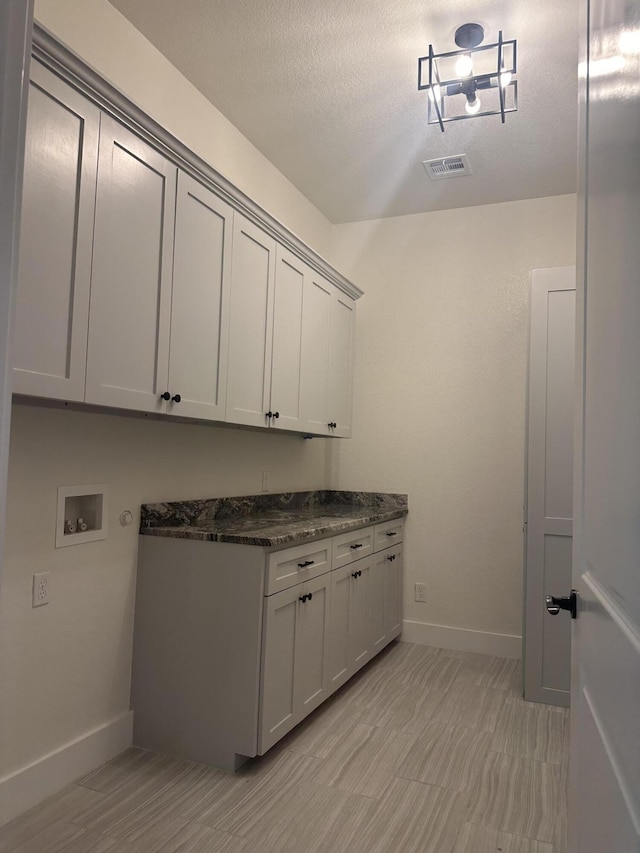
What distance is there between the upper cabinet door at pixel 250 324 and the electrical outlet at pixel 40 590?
3.14 ft

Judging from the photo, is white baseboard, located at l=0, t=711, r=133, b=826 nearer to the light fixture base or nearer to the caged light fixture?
the caged light fixture

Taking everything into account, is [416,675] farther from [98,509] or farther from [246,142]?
[246,142]

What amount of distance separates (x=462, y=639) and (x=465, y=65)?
3.20 m

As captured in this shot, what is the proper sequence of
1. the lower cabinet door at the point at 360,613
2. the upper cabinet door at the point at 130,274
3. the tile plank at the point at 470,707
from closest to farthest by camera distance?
the upper cabinet door at the point at 130,274, the tile plank at the point at 470,707, the lower cabinet door at the point at 360,613

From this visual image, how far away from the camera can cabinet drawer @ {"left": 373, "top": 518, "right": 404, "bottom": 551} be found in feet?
12.0

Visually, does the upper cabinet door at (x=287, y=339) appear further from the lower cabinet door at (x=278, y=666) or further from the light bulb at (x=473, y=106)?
the light bulb at (x=473, y=106)

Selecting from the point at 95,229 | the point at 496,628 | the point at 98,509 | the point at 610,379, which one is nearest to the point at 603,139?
the point at 610,379

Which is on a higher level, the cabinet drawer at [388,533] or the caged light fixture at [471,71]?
the caged light fixture at [471,71]

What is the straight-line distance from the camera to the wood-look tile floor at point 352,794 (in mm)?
1962

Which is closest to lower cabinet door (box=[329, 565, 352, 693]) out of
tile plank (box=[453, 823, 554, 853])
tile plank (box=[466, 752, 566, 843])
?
tile plank (box=[466, 752, 566, 843])

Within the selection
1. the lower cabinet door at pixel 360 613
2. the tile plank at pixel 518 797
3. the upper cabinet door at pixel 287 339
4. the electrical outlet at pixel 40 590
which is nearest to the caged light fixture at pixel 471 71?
the upper cabinet door at pixel 287 339

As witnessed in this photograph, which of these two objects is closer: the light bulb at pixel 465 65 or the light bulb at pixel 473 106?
the light bulb at pixel 465 65

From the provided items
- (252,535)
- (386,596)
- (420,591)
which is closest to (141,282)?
(252,535)

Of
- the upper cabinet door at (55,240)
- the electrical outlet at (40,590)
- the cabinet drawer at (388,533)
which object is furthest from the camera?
the cabinet drawer at (388,533)
